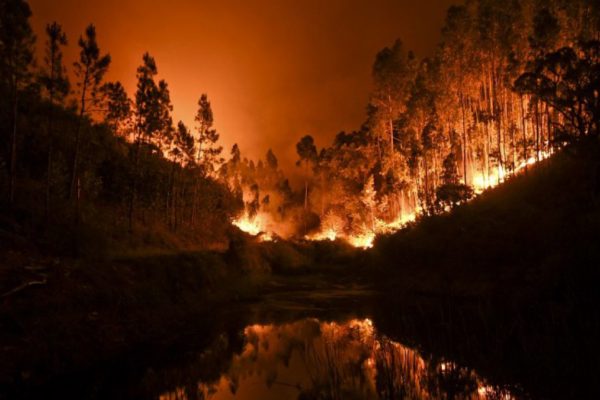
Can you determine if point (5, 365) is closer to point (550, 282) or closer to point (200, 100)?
point (550, 282)

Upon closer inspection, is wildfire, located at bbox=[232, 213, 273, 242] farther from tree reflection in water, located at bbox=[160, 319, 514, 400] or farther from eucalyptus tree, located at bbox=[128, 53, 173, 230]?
tree reflection in water, located at bbox=[160, 319, 514, 400]

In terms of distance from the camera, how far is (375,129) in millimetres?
46500

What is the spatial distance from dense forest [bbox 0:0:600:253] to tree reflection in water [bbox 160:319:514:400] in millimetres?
14537

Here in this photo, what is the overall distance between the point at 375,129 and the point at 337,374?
43.3m

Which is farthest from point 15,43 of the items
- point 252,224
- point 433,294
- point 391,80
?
point 252,224

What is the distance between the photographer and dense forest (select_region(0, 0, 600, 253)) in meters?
21.1

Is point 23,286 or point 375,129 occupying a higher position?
point 375,129

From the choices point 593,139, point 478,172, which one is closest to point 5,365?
point 593,139

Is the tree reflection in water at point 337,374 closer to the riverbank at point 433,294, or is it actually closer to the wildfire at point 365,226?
the riverbank at point 433,294

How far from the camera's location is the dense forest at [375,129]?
69.1 ft

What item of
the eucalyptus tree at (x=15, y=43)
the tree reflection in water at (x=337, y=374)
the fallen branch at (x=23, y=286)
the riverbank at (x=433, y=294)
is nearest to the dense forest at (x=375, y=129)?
the eucalyptus tree at (x=15, y=43)

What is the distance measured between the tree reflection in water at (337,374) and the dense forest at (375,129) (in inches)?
572

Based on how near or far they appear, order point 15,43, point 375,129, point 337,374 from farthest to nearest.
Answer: point 375,129 → point 15,43 → point 337,374

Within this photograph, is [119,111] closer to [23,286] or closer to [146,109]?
[146,109]
